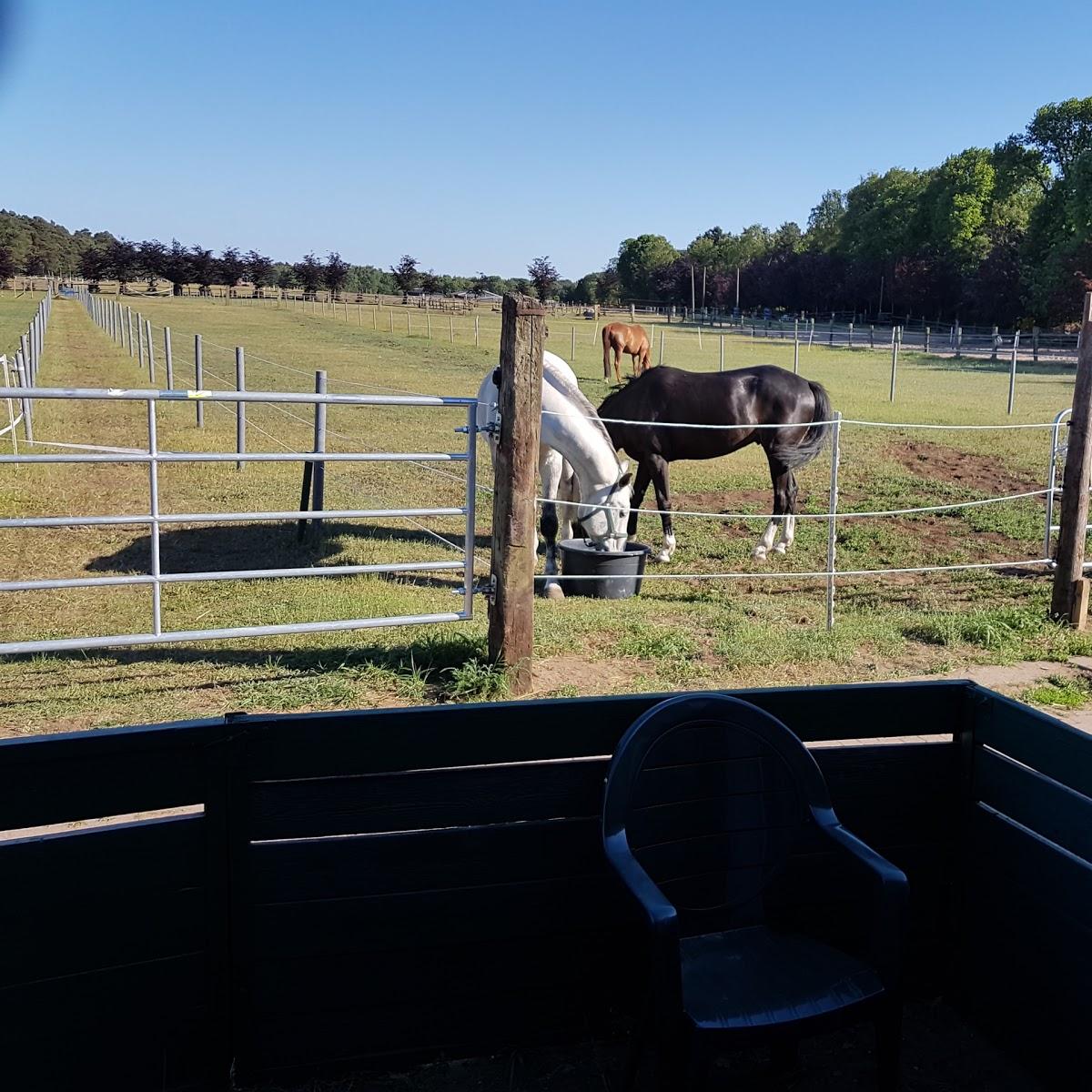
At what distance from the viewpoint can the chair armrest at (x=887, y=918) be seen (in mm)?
2447

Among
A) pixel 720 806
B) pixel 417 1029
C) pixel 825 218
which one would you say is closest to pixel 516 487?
pixel 720 806

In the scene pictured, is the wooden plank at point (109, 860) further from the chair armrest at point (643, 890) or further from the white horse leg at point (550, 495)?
the white horse leg at point (550, 495)

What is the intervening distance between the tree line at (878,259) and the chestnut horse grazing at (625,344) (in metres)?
32.0

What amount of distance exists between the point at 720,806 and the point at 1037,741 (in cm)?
84

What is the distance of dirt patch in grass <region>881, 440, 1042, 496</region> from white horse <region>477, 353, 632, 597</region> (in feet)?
17.9

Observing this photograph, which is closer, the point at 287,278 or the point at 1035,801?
the point at 1035,801

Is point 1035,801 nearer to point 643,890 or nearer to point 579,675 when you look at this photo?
point 643,890

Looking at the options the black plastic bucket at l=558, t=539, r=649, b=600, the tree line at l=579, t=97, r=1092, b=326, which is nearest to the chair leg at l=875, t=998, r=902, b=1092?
the black plastic bucket at l=558, t=539, r=649, b=600

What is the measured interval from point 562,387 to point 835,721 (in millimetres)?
5840

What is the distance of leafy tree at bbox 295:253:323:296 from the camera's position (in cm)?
8444

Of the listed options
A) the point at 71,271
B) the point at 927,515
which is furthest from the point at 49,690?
the point at 71,271

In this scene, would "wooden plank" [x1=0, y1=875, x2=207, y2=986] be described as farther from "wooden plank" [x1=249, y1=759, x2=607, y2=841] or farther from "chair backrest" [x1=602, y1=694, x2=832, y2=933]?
"chair backrest" [x1=602, y1=694, x2=832, y2=933]

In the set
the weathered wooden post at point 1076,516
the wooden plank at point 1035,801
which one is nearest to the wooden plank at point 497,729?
the wooden plank at point 1035,801

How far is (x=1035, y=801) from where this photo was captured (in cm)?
283
